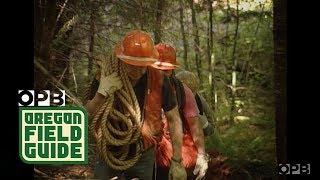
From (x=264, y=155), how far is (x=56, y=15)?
3.87ft

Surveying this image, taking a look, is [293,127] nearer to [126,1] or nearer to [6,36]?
[126,1]

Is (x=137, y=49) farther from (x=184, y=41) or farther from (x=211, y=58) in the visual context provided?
(x=211, y=58)

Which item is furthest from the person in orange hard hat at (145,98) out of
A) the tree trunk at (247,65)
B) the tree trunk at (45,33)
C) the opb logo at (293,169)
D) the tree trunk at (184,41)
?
the opb logo at (293,169)

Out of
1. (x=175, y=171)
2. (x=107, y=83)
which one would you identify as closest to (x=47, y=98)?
(x=107, y=83)

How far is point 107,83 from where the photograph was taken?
239 cm

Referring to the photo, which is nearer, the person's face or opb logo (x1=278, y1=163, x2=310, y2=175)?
the person's face

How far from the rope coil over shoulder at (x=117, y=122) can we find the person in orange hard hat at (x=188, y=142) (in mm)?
129

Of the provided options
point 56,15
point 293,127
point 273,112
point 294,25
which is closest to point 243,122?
point 273,112

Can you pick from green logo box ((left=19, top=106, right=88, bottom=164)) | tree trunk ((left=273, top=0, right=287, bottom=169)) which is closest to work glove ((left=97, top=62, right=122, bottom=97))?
green logo box ((left=19, top=106, right=88, bottom=164))

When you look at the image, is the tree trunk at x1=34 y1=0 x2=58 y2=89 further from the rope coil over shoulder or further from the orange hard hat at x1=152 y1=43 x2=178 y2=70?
the orange hard hat at x1=152 y1=43 x2=178 y2=70

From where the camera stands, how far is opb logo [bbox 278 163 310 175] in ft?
8.25

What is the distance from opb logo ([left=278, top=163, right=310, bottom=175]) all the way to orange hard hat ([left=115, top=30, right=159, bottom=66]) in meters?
0.82

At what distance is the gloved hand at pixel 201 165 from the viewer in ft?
8.06

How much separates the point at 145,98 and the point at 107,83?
19 centimetres
